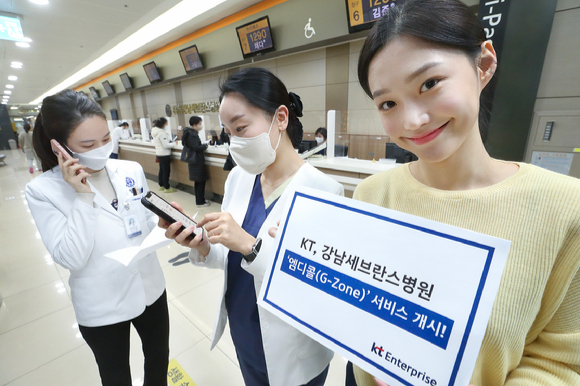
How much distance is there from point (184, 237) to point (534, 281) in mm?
983

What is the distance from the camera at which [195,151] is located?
470cm

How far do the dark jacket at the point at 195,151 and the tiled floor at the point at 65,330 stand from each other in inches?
69.7

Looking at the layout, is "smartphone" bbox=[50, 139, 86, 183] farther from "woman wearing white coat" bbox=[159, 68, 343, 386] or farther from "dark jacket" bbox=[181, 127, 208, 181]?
"dark jacket" bbox=[181, 127, 208, 181]

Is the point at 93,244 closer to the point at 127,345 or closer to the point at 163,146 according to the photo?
the point at 127,345

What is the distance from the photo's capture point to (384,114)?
61 centimetres

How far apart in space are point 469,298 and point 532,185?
30 cm

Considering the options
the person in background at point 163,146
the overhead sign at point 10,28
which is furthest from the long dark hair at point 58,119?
the overhead sign at point 10,28

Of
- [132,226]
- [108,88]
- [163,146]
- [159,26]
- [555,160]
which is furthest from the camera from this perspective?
[108,88]

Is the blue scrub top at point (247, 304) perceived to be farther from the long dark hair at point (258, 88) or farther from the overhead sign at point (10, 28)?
the overhead sign at point (10, 28)

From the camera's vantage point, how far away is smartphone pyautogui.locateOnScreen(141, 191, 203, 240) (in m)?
0.88

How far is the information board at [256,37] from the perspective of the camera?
471 centimetres

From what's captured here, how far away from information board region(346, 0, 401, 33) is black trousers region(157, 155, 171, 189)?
4517 mm

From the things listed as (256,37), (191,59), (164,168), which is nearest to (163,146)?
(164,168)

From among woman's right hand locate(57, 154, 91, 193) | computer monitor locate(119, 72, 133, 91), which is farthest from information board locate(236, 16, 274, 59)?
computer monitor locate(119, 72, 133, 91)
